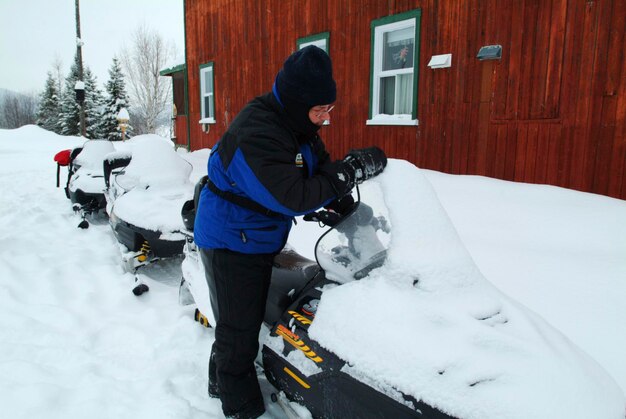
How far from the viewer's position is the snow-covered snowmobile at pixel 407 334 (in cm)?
139

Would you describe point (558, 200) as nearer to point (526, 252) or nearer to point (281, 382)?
point (526, 252)

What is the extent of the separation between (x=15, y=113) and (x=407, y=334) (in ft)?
225

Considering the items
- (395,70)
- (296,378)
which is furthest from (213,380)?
(395,70)

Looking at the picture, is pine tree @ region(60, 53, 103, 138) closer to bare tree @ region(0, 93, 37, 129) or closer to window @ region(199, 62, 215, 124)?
bare tree @ region(0, 93, 37, 129)

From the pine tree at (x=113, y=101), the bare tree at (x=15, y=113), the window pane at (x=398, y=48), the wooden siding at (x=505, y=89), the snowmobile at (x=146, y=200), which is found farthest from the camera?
the bare tree at (x=15, y=113)

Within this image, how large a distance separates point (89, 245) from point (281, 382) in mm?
4166

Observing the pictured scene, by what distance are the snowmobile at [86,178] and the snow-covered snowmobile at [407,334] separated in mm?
5172

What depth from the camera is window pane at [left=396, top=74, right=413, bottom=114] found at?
7.12m

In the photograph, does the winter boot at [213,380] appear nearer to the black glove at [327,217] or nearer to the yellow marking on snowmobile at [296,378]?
the yellow marking on snowmobile at [296,378]

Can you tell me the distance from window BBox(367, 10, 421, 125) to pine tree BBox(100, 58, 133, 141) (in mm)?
34070

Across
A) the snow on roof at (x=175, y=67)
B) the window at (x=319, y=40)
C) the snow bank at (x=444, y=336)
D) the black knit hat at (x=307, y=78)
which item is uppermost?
the snow on roof at (x=175, y=67)

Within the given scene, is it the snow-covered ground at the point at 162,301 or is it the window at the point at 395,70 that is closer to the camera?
the snow-covered ground at the point at 162,301

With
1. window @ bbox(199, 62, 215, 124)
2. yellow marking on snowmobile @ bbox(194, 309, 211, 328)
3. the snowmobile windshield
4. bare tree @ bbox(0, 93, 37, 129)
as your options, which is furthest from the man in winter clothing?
bare tree @ bbox(0, 93, 37, 129)

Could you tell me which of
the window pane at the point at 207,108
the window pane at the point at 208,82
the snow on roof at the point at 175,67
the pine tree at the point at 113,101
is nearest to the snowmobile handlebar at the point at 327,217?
the window pane at the point at 208,82
